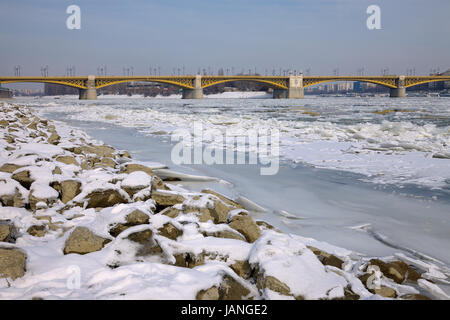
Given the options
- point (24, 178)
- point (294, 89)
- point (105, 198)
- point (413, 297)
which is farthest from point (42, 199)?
point (294, 89)

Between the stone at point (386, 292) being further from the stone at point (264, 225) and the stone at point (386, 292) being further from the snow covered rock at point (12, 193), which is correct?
the snow covered rock at point (12, 193)

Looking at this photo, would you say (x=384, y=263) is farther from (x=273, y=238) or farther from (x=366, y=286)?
(x=273, y=238)

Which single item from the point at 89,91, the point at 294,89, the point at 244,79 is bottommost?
the point at 89,91

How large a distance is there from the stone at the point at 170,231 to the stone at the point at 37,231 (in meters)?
0.94

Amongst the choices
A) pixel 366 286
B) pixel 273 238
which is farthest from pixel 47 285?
pixel 366 286

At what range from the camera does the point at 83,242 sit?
2.45 m

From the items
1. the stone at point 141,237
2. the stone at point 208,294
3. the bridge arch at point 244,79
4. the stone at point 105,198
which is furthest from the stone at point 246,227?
the bridge arch at point 244,79

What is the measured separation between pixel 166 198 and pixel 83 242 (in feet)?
3.88

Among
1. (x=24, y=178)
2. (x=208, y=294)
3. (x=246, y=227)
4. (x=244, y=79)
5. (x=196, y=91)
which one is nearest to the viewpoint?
(x=208, y=294)

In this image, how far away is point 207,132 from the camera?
12320mm

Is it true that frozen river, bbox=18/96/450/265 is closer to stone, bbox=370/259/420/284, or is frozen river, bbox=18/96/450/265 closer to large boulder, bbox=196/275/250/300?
stone, bbox=370/259/420/284

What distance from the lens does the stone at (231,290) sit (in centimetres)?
200

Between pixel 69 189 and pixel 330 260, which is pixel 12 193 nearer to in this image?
pixel 69 189

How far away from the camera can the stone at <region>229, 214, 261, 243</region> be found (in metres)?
2.91
